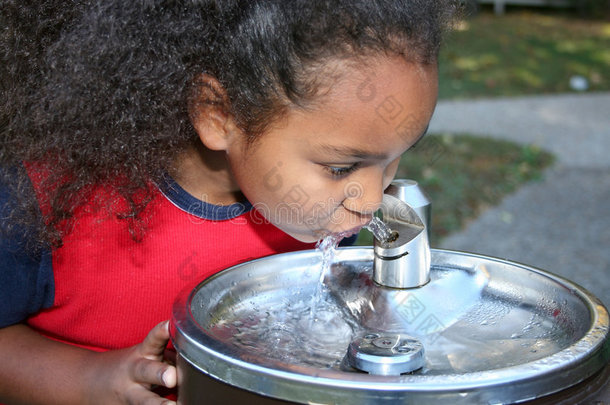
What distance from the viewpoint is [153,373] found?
899mm

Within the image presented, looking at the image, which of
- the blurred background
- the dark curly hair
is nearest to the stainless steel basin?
the dark curly hair

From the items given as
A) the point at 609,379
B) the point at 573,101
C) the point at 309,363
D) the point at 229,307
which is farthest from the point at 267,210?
the point at 573,101

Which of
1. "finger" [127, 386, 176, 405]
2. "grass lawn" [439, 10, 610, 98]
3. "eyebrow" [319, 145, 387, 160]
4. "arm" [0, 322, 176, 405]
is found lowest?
"grass lawn" [439, 10, 610, 98]

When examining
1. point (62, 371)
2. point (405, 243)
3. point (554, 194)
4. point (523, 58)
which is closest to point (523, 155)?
point (554, 194)

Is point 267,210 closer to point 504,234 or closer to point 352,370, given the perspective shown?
point 352,370

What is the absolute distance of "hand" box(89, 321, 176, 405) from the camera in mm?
896

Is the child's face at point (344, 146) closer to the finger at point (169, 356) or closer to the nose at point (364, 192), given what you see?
the nose at point (364, 192)

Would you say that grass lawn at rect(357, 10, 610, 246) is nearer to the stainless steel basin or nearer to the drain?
the stainless steel basin

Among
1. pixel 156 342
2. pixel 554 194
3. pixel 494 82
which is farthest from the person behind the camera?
pixel 494 82

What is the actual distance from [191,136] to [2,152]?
0.26 m

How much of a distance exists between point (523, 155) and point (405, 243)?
3018 mm

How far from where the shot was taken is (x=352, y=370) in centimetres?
84

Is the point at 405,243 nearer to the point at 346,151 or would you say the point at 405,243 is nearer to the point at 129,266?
the point at 346,151

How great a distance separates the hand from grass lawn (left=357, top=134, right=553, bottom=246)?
1.75 metres
